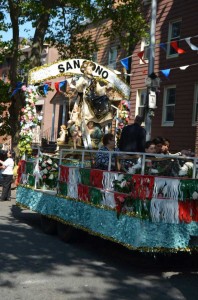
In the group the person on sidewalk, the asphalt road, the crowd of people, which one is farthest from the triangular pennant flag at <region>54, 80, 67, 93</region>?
the person on sidewalk

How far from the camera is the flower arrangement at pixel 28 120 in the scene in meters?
11.6

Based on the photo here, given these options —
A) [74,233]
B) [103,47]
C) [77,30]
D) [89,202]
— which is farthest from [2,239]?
[103,47]

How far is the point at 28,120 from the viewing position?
12.0 metres

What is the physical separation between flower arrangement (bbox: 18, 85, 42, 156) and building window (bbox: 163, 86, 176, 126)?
9.40m

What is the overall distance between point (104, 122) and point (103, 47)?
14944mm

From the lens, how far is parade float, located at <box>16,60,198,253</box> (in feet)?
21.5

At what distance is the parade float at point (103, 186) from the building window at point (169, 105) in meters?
8.52

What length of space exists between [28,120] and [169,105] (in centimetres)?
974

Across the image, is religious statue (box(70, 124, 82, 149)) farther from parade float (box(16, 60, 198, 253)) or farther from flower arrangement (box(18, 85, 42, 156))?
flower arrangement (box(18, 85, 42, 156))

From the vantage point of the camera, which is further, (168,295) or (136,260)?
(136,260)

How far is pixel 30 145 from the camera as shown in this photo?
459 inches

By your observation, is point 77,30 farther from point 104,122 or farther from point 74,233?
point 74,233

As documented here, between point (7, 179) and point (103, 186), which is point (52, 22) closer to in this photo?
point (7, 179)

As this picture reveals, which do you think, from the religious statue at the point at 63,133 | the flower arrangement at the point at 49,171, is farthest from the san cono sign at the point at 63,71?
the flower arrangement at the point at 49,171
